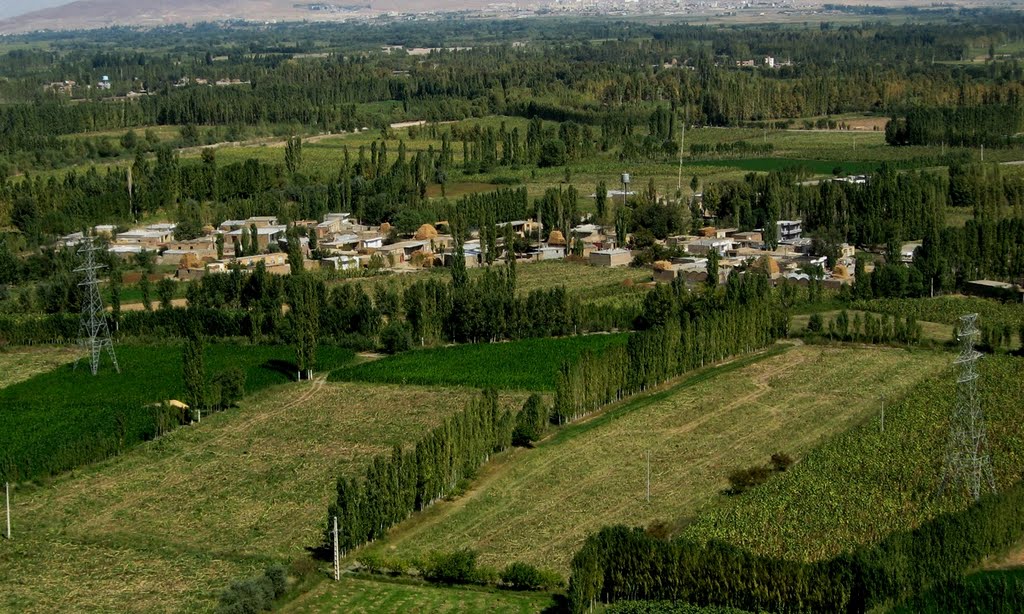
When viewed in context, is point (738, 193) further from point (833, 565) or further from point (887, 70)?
point (887, 70)

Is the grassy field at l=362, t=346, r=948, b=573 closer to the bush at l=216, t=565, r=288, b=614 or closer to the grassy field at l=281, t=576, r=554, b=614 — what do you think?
the grassy field at l=281, t=576, r=554, b=614

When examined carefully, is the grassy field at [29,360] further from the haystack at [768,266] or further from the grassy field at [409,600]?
the haystack at [768,266]

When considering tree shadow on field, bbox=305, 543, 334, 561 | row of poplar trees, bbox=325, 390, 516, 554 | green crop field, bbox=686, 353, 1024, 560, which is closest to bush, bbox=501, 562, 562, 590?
green crop field, bbox=686, 353, 1024, 560

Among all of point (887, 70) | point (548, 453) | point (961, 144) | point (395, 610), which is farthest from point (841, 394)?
point (887, 70)

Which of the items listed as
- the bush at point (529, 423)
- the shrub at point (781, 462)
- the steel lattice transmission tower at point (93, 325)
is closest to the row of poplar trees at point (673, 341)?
the bush at point (529, 423)

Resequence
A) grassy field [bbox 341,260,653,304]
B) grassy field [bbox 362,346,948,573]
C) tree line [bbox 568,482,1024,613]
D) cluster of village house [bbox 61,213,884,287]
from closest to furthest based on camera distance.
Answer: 1. tree line [bbox 568,482,1024,613]
2. grassy field [bbox 362,346,948,573]
3. grassy field [bbox 341,260,653,304]
4. cluster of village house [bbox 61,213,884,287]

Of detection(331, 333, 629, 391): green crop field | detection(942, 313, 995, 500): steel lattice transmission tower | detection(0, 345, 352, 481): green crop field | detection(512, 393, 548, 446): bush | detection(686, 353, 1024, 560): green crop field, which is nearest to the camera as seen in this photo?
detection(686, 353, 1024, 560): green crop field
